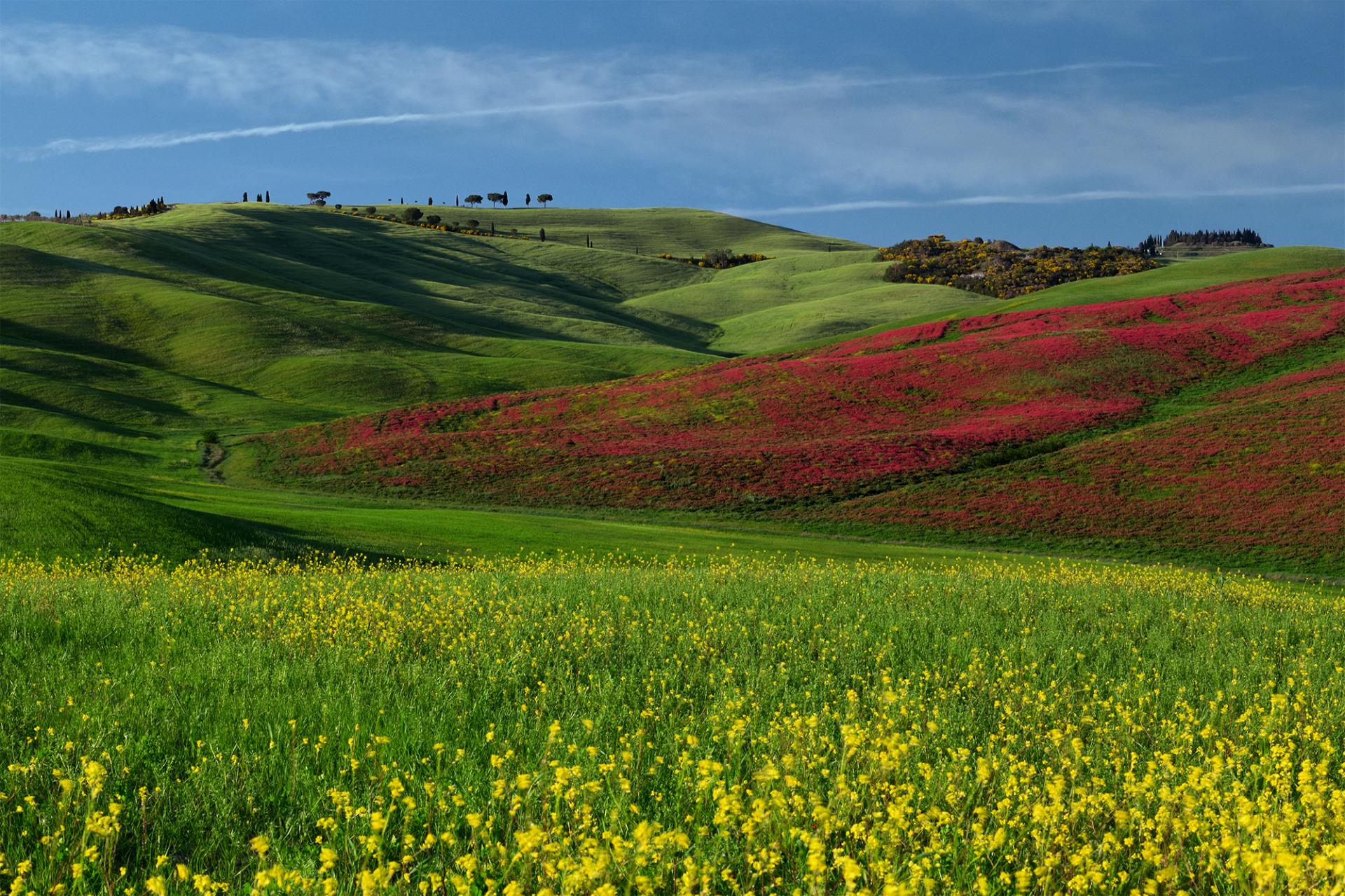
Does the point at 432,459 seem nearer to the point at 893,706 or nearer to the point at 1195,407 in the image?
the point at 1195,407

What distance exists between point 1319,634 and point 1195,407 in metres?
49.4

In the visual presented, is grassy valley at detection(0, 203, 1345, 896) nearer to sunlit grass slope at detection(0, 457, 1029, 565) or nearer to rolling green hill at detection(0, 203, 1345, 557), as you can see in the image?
sunlit grass slope at detection(0, 457, 1029, 565)

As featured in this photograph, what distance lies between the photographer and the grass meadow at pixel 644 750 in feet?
17.4

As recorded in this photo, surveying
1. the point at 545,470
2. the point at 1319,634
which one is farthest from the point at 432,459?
the point at 1319,634

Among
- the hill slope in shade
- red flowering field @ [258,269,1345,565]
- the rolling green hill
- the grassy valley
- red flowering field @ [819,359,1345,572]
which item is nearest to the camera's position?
the grassy valley

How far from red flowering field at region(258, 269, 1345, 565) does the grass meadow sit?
3425cm

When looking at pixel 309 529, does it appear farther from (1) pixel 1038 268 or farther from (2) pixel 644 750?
(1) pixel 1038 268

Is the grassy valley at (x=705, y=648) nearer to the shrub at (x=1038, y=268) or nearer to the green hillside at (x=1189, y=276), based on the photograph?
the green hillside at (x=1189, y=276)

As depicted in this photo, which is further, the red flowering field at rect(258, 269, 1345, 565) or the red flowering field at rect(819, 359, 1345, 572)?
the red flowering field at rect(258, 269, 1345, 565)

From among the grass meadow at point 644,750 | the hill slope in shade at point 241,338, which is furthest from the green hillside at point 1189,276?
the grass meadow at point 644,750

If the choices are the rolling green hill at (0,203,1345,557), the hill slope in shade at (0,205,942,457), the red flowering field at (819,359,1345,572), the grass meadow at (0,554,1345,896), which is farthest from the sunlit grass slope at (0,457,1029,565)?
the hill slope in shade at (0,205,942,457)

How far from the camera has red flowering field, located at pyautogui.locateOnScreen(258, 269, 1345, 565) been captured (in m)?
46.1

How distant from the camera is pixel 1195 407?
58.2 meters

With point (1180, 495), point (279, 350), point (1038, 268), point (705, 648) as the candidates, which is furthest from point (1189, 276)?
point (705, 648)
